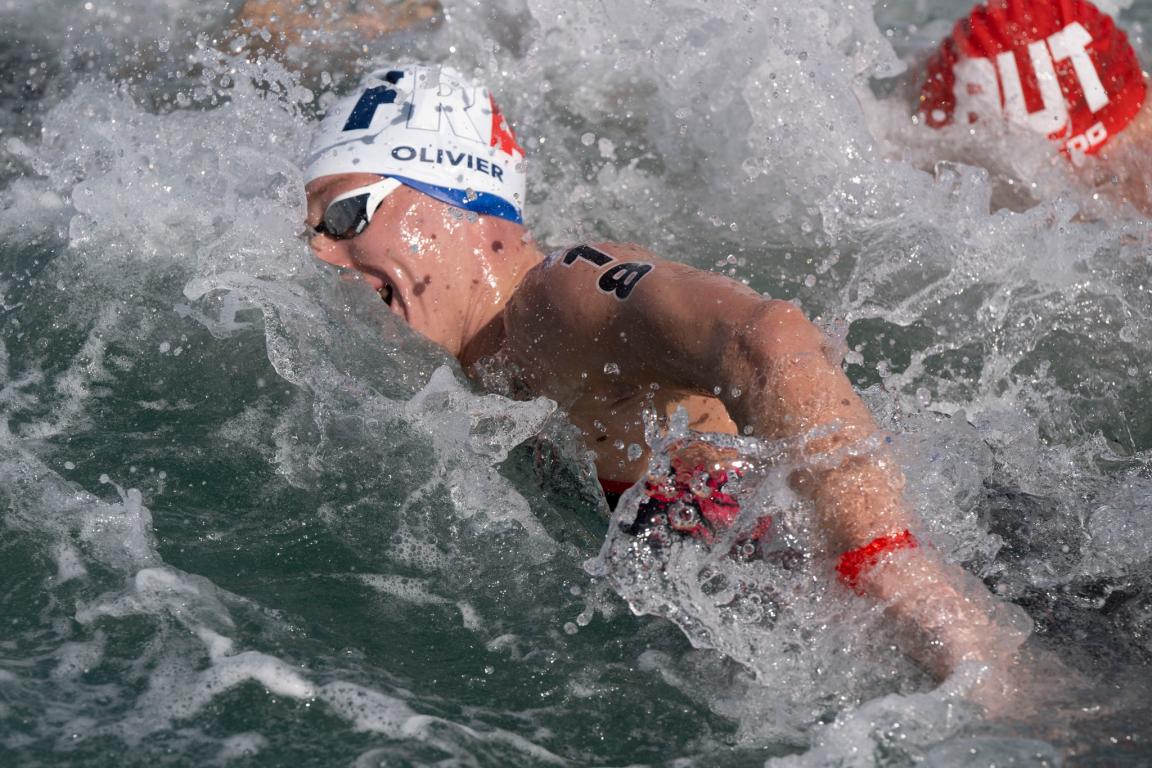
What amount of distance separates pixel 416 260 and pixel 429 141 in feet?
1.38

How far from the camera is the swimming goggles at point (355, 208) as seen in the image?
12.1ft

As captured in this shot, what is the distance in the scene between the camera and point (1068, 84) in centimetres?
499

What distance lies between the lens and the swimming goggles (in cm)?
368

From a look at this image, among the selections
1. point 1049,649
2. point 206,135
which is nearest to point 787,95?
point 206,135

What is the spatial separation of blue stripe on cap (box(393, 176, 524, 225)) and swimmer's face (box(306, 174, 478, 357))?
20mm

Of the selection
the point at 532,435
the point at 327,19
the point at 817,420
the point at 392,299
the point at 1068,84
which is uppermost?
the point at 1068,84

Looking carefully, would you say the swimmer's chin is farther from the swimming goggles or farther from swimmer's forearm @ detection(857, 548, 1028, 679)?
swimmer's forearm @ detection(857, 548, 1028, 679)

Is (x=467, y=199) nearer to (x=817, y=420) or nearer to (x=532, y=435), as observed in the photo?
(x=532, y=435)

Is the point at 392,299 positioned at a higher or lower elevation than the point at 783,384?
lower

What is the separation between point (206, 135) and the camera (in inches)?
171

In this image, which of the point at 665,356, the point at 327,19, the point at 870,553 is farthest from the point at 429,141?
the point at 327,19

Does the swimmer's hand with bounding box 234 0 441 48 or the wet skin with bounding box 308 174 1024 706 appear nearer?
the wet skin with bounding box 308 174 1024 706

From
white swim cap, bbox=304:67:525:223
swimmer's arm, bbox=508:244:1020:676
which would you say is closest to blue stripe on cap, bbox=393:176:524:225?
white swim cap, bbox=304:67:525:223

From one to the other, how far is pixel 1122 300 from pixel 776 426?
232 cm
